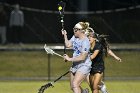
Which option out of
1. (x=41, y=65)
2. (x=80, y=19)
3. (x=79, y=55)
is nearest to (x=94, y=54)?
(x=79, y=55)

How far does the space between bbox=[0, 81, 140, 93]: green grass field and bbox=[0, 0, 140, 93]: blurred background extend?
8.31 feet

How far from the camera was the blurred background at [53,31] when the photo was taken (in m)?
29.2

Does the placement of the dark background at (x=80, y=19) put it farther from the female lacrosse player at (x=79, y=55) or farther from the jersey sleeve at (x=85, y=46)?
the jersey sleeve at (x=85, y=46)

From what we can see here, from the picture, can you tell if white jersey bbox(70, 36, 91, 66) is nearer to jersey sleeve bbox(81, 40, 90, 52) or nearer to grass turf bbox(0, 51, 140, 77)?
jersey sleeve bbox(81, 40, 90, 52)

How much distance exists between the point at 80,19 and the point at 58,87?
8861 millimetres

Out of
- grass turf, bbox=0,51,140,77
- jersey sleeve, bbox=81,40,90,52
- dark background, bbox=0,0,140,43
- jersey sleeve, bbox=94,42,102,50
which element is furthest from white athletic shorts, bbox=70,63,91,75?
dark background, bbox=0,0,140,43

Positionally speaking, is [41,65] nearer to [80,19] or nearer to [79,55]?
[80,19]

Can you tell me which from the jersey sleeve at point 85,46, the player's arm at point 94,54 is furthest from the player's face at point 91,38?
the jersey sleeve at point 85,46

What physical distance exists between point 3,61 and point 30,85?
4.35 m

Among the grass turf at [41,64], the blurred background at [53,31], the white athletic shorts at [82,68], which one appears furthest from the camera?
the blurred background at [53,31]

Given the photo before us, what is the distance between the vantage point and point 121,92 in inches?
903

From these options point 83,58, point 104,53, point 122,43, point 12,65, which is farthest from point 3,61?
point 83,58

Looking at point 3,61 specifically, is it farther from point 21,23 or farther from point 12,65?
point 21,23

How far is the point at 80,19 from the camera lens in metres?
33.2
